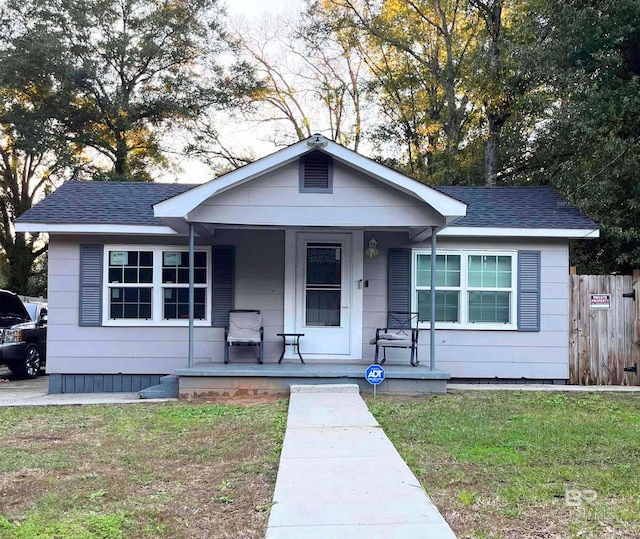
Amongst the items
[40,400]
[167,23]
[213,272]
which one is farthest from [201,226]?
[167,23]

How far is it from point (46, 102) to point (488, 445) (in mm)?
19891

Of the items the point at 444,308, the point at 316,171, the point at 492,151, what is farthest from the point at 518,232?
the point at 492,151

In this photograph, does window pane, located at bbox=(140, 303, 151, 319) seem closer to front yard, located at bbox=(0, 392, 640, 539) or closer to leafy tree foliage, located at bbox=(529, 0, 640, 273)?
front yard, located at bbox=(0, 392, 640, 539)

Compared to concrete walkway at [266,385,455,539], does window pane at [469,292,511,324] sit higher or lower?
higher

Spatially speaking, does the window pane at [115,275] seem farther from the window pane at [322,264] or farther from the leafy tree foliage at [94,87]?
the leafy tree foliage at [94,87]

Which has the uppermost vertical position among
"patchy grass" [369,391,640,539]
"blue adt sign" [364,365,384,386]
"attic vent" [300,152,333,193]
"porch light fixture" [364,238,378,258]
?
"attic vent" [300,152,333,193]

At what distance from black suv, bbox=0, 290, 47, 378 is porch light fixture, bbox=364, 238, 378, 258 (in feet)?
21.4

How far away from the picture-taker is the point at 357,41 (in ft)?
72.1

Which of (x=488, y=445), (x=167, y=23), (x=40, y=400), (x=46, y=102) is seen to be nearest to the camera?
(x=488, y=445)

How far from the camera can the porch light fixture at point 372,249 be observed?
8469 millimetres

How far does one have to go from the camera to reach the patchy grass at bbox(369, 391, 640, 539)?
10.5ft

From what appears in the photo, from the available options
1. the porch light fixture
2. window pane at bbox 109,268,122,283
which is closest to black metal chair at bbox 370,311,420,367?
the porch light fixture

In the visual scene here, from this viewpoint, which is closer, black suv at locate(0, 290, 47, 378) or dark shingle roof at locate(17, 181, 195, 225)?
dark shingle roof at locate(17, 181, 195, 225)

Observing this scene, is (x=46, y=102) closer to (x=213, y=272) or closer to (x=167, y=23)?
(x=167, y=23)
